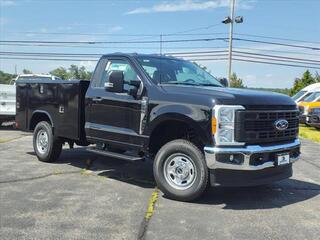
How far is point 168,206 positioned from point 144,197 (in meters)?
0.59

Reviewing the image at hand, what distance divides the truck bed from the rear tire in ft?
0.69

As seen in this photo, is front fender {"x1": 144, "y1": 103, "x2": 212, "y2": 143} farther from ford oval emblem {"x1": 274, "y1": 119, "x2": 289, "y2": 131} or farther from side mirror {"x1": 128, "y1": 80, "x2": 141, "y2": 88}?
ford oval emblem {"x1": 274, "y1": 119, "x2": 289, "y2": 131}

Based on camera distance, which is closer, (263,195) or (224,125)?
(224,125)

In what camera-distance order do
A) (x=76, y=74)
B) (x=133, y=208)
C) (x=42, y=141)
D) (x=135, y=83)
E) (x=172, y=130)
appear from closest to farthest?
(x=133, y=208), (x=172, y=130), (x=135, y=83), (x=42, y=141), (x=76, y=74)

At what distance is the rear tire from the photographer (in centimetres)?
942

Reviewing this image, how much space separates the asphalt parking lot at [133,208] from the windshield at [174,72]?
175 centimetres

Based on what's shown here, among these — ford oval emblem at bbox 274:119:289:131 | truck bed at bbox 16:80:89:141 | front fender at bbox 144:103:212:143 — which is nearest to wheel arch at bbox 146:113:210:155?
front fender at bbox 144:103:212:143

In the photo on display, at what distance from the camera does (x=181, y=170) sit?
6754mm

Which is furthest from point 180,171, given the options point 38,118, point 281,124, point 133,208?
point 38,118

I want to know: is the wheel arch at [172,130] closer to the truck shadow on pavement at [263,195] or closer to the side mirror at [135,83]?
the side mirror at [135,83]

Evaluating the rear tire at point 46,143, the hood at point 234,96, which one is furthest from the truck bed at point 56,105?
the hood at point 234,96

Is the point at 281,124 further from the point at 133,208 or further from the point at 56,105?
the point at 56,105

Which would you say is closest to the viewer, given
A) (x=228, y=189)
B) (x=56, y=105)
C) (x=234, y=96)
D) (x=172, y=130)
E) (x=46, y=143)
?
(x=234, y=96)

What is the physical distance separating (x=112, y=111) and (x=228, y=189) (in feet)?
7.41
